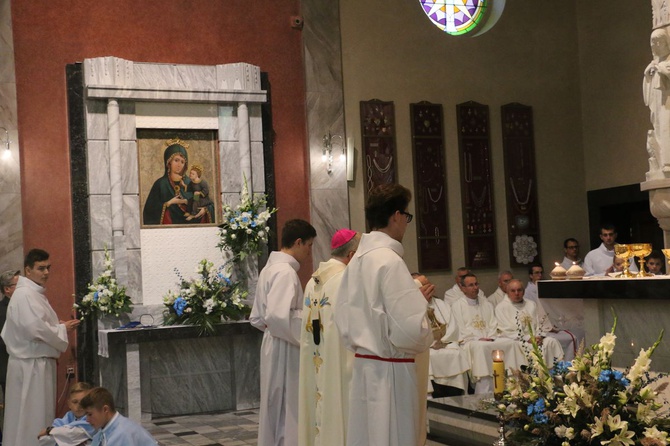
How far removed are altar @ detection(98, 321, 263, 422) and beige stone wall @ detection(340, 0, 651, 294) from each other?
2657 mm

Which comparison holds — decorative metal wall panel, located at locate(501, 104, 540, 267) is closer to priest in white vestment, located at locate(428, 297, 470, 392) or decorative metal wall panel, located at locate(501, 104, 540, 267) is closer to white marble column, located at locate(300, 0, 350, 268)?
white marble column, located at locate(300, 0, 350, 268)

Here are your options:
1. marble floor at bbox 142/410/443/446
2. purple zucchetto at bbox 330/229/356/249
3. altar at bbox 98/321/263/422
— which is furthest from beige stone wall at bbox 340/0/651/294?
purple zucchetto at bbox 330/229/356/249

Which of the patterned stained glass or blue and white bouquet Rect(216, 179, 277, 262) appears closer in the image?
blue and white bouquet Rect(216, 179, 277, 262)

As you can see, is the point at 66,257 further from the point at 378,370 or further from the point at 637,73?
the point at 637,73

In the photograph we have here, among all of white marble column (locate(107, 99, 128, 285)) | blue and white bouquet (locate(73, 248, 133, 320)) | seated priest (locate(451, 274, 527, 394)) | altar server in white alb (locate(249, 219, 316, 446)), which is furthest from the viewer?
white marble column (locate(107, 99, 128, 285))

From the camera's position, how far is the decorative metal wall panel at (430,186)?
40.8 feet

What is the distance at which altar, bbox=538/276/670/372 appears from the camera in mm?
5238

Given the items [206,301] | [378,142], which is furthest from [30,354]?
[378,142]

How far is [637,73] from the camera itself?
40.3 ft

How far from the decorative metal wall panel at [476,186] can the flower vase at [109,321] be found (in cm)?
491

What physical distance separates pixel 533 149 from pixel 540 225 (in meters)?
1.11

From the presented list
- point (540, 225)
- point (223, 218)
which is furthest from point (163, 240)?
point (540, 225)

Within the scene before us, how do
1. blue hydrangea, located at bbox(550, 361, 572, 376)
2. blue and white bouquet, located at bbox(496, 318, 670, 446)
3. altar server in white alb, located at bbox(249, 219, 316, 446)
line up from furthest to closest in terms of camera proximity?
altar server in white alb, located at bbox(249, 219, 316, 446) < blue hydrangea, located at bbox(550, 361, 572, 376) < blue and white bouquet, located at bbox(496, 318, 670, 446)

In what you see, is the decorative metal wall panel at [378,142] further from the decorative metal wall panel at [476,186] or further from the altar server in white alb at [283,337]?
the altar server in white alb at [283,337]
